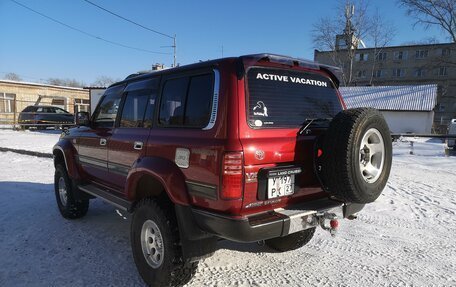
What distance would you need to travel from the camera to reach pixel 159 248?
127 inches

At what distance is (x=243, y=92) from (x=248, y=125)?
0.90 ft

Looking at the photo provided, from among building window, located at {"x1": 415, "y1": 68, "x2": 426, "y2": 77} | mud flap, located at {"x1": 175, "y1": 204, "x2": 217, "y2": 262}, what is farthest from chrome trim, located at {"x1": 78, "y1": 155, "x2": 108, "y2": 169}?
building window, located at {"x1": 415, "y1": 68, "x2": 426, "y2": 77}

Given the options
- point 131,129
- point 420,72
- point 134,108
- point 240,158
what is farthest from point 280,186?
point 420,72

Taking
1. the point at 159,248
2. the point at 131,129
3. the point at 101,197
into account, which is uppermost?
the point at 131,129

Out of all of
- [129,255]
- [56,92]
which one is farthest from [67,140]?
[56,92]

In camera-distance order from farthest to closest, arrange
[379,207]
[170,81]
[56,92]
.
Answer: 1. [56,92]
2. [379,207]
3. [170,81]

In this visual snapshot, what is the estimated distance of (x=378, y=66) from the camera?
215 feet

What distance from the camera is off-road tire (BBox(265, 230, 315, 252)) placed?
4.06 m

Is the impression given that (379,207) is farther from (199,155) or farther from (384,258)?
(199,155)

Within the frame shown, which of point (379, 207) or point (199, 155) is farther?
point (379, 207)

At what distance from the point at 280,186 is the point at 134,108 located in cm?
197

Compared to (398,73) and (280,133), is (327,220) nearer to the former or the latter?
(280,133)

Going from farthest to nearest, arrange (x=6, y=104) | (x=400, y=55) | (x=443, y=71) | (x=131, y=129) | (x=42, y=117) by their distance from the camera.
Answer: (x=400, y=55) → (x=443, y=71) → (x=6, y=104) → (x=42, y=117) → (x=131, y=129)

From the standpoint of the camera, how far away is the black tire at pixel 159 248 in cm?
304
